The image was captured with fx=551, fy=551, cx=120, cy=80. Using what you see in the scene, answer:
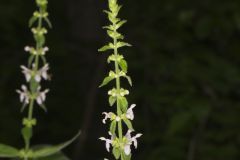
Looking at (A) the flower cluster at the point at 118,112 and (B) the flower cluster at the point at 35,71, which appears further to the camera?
(B) the flower cluster at the point at 35,71

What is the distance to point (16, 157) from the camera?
1280 millimetres

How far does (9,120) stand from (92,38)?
1391 millimetres

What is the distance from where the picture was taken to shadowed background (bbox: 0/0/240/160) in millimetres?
2807

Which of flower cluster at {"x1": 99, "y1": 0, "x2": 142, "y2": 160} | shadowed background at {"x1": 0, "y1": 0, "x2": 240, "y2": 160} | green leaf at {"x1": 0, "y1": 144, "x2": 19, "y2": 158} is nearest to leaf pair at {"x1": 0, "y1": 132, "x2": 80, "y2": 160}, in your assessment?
green leaf at {"x1": 0, "y1": 144, "x2": 19, "y2": 158}

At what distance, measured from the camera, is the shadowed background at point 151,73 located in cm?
281

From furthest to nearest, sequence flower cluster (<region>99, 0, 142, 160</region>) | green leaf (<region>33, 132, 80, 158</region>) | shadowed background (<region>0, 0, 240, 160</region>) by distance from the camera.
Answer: shadowed background (<region>0, 0, 240, 160</region>) < green leaf (<region>33, 132, 80, 158</region>) < flower cluster (<region>99, 0, 142, 160</region>)

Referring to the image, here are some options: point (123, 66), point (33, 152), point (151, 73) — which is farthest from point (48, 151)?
point (151, 73)

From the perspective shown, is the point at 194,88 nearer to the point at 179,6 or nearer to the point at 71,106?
the point at 179,6

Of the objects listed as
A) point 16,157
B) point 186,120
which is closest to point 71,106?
point 186,120

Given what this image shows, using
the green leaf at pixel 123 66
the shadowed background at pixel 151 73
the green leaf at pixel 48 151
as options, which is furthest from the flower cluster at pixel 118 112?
the shadowed background at pixel 151 73

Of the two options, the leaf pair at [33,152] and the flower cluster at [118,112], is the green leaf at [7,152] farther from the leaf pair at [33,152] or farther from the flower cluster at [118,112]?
the flower cluster at [118,112]

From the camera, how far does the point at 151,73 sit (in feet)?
10.8

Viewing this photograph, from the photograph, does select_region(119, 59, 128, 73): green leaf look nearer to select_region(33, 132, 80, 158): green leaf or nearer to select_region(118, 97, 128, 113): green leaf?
select_region(118, 97, 128, 113): green leaf

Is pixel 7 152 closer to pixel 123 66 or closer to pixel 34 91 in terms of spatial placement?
pixel 34 91
